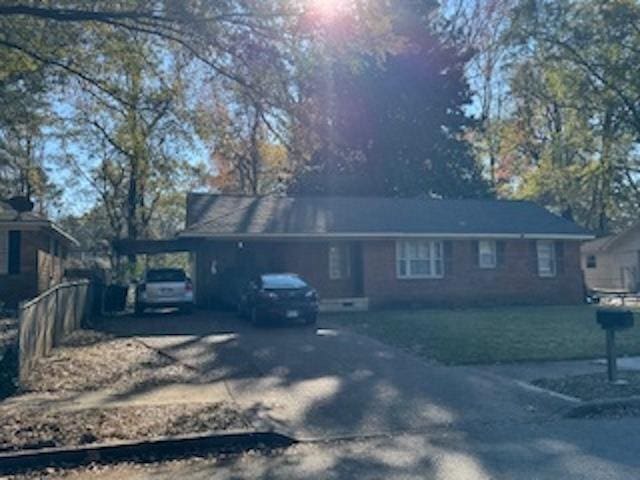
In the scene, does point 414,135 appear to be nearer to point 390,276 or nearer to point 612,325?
point 390,276

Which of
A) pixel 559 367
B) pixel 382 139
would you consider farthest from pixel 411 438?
pixel 382 139

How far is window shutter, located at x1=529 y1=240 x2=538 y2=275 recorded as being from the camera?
25469mm

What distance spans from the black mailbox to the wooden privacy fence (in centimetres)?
913

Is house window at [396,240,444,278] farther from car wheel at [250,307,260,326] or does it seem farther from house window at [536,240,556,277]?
car wheel at [250,307,260,326]

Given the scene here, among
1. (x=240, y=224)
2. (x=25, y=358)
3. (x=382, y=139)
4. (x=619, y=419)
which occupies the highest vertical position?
(x=382, y=139)

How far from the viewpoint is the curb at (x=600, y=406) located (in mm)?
8484

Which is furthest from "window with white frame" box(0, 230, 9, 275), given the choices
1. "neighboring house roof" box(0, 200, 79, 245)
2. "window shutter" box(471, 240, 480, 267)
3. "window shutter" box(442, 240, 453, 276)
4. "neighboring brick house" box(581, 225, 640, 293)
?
"neighboring brick house" box(581, 225, 640, 293)

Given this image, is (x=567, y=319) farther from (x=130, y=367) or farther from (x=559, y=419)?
(x=130, y=367)

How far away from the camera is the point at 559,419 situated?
8.27 m

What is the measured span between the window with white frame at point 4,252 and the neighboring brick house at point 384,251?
618cm

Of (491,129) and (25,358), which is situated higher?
(491,129)

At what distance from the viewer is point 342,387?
392 inches

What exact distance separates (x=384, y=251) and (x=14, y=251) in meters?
13.2

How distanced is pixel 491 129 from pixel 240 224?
1120 inches
